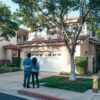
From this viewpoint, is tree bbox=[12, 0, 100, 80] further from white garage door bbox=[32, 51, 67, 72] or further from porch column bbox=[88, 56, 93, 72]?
white garage door bbox=[32, 51, 67, 72]

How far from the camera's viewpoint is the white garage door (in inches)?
1052

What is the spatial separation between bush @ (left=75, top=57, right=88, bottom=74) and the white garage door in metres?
2.08

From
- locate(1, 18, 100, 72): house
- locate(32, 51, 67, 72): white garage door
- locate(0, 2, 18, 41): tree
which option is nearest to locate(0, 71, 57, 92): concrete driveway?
locate(32, 51, 67, 72): white garage door

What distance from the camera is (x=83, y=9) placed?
1806 cm

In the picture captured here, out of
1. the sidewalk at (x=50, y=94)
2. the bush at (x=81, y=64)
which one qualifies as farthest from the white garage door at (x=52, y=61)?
the sidewalk at (x=50, y=94)

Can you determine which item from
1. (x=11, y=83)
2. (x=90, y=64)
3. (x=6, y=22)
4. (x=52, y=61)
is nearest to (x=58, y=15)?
(x=11, y=83)

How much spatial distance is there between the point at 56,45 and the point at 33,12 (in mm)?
9117

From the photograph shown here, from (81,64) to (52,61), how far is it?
4063mm

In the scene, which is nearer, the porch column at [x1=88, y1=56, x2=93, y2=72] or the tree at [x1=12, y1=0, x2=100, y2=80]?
the tree at [x1=12, y1=0, x2=100, y2=80]

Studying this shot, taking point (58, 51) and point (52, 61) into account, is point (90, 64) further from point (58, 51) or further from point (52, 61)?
point (52, 61)

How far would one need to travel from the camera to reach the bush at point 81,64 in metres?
24.3

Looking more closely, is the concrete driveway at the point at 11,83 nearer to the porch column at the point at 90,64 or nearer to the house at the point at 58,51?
the house at the point at 58,51

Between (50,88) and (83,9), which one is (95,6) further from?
(50,88)

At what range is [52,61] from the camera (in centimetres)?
2766
